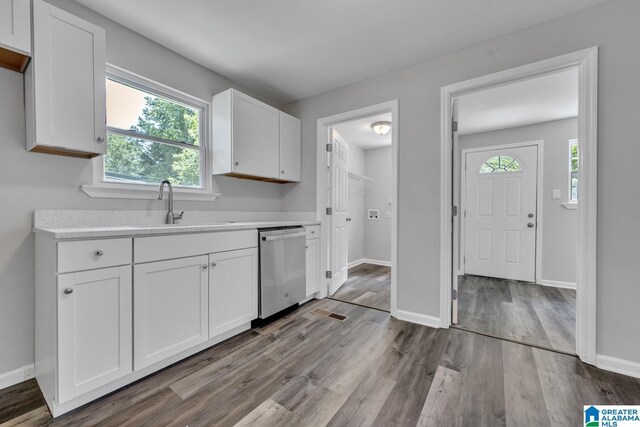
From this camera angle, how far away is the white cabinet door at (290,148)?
3.16 m

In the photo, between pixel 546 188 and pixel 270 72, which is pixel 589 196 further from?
pixel 270 72

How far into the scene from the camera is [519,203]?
4.16m

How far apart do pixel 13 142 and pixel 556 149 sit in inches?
228

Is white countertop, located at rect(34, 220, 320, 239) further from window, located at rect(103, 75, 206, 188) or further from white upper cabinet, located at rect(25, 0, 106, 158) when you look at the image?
window, located at rect(103, 75, 206, 188)

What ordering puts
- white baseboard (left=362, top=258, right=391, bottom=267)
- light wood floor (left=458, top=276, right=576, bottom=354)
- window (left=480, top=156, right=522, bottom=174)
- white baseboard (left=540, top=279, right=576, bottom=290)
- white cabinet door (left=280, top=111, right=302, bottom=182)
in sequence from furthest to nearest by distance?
1. white baseboard (left=362, top=258, right=391, bottom=267)
2. window (left=480, top=156, right=522, bottom=174)
3. white baseboard (left=540, top=279, right=576, bottom=290)
4. white cabinet door (left=280, top=111, right=302, bottom=182)
5. light wood floor (left=458, top=276, right=576, bottom=354)

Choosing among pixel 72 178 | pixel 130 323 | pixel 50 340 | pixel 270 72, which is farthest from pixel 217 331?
pixel 270 72

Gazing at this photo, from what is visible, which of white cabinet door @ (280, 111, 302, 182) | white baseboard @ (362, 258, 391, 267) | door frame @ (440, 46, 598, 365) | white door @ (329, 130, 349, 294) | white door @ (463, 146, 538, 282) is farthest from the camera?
white baseboard @ (362, 258, 391, 267)

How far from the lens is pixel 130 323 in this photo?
62.6 inches

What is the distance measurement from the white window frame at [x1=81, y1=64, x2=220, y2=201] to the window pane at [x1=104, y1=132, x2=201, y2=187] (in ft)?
0.19

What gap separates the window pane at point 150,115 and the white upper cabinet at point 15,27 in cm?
58

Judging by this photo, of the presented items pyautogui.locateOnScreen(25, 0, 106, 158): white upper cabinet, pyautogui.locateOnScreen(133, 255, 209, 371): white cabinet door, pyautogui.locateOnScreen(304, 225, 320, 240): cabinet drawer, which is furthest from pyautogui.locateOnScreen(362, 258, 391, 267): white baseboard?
pyautogui.locateOnScreen(25, 0, 106, 158): white upper cabinet

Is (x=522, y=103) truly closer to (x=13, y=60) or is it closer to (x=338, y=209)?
(x=338, y=209)

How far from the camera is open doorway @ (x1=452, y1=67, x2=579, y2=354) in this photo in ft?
9.91

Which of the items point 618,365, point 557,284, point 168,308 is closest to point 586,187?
point 618,365
